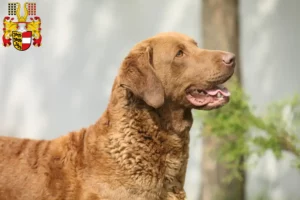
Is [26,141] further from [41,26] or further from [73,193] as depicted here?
[41,26]

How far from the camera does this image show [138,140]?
379 centimetres

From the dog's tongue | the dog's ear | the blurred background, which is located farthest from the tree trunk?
the dog's ear

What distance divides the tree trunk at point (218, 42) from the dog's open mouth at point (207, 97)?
11.3 ft

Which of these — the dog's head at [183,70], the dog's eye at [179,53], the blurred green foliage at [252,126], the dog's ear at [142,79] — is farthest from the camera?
the blurred green foliage at [252,126]

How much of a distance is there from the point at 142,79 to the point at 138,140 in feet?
1.29

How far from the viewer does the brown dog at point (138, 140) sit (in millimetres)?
3730

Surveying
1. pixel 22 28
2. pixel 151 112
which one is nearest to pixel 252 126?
pixel 22 28

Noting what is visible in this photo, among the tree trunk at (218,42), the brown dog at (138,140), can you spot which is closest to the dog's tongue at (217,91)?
the brown dog at (138,140)

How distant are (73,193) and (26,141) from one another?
600mm

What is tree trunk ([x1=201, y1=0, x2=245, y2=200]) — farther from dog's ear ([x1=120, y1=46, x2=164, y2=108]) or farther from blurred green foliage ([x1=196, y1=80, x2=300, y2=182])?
dog's ear ([x1=120, y1=46, x2=164, y2=108])

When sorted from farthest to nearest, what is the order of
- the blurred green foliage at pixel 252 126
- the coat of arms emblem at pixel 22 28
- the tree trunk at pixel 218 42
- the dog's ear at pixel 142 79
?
the tree trunk at pixel 218 42 → the coat of arms emblem at pixel 22 28 → the blurred green foliage at pixel 252 126 → the dog's ear at pixel 142 79

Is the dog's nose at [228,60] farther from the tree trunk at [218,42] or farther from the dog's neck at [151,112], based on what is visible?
the tree trunk at [218,42]

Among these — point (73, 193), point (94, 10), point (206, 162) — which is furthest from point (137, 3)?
point (73, 193)

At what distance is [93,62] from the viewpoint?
24.9 feet
